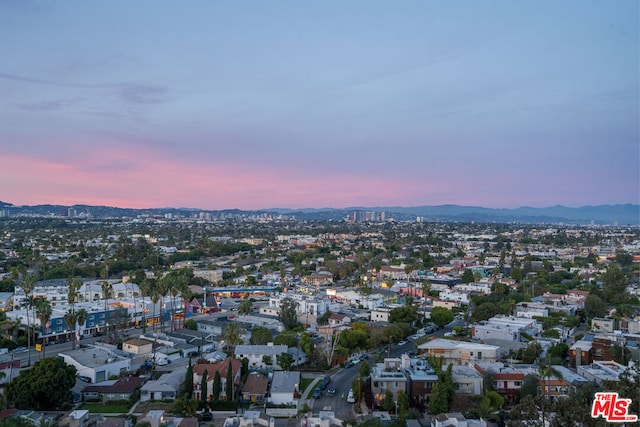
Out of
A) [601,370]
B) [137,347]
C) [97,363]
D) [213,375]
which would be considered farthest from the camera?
[137,347]

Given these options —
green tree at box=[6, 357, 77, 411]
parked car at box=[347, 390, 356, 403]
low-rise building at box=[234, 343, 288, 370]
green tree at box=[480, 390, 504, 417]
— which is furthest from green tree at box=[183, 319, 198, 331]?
green tree at box=[480, 390, 504, 417]

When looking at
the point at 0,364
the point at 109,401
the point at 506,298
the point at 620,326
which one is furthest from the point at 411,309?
the point at 0,364

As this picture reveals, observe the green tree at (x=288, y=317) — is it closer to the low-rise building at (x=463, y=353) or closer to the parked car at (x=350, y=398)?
the low-rise building at (x=463, y=353)

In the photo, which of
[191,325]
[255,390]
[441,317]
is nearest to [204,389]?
[255,390]

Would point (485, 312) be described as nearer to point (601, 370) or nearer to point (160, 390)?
point (601, 370)

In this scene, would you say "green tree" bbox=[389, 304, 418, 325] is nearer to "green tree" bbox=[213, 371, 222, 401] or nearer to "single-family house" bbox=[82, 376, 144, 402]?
"green tree" bbox=[213, 371, 222, 401]

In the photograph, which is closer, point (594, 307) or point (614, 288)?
point (594, 307)

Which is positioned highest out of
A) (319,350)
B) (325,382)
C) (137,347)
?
(319,350)

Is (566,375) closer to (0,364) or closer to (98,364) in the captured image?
(98,364)

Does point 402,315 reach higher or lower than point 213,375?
higher
